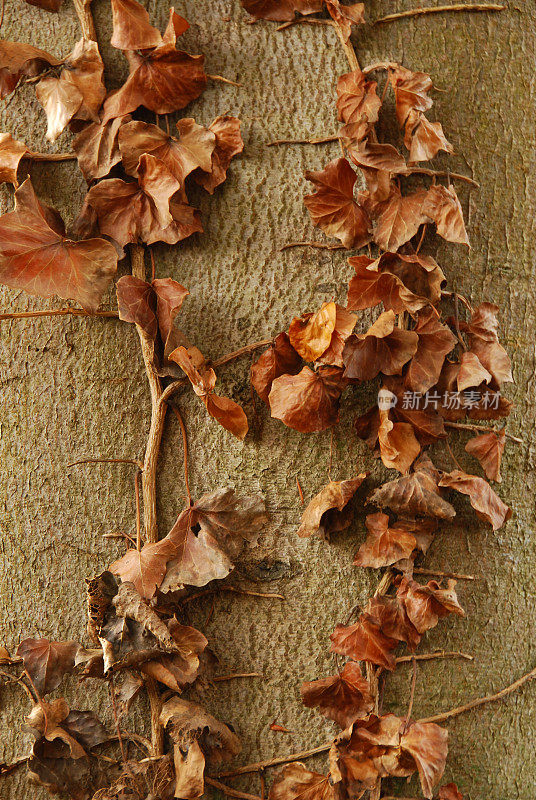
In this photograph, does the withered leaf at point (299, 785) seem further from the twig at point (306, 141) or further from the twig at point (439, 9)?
the twig at point (439, 9)

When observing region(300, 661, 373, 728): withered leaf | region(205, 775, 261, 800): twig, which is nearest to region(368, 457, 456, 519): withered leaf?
region(300, 661, 373, 728): withered leaf

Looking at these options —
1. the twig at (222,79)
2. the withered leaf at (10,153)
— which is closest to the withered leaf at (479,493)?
the twig at (222,79)

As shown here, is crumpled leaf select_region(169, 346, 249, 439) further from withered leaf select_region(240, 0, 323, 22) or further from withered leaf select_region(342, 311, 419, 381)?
withered leaf select_region(240, 0, 323, 22)

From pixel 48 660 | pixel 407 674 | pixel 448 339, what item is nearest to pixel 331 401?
pixel 448 339

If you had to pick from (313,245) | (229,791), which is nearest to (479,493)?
(313,245)

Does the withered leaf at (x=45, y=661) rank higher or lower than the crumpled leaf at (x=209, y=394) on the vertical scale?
lower

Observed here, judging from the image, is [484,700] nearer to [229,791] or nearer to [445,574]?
[445,574]
